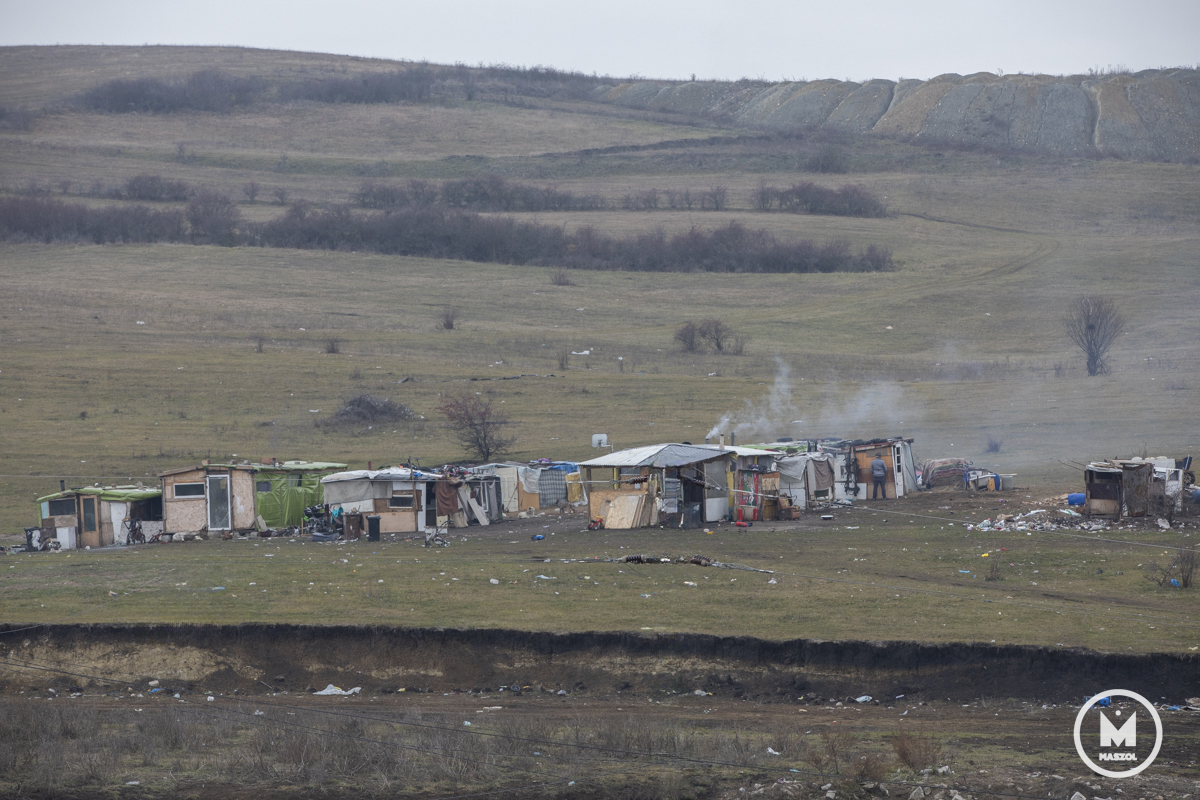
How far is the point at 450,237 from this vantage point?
89.2 metres

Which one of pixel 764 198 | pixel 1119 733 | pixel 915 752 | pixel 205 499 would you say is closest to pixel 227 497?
pixel 205 499

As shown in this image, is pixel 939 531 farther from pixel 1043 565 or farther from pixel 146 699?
pixel 146 699

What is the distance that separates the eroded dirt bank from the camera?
580 inches

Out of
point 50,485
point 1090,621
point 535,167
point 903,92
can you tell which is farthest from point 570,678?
point 903,92

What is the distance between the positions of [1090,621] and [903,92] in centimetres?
14972

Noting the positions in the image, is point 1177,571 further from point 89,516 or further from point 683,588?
point 89,516

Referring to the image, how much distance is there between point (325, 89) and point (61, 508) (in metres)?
123

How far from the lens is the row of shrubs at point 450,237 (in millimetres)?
84688

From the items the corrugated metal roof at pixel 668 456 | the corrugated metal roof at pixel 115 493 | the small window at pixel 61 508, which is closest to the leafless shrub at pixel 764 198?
the corrugated metal roof at pixel 668 456

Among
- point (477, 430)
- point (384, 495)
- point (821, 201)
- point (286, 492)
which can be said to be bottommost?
point (384, 495)

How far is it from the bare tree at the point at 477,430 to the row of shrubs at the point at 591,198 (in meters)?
59.6

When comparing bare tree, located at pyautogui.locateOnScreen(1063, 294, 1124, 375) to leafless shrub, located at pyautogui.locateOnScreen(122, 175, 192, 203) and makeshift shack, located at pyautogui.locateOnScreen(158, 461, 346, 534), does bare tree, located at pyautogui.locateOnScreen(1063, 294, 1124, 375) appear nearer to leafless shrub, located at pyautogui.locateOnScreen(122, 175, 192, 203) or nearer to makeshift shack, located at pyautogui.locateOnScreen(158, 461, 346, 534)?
makeshift shack, located at pyautogui.locateOnScreen(158, 461, 346, 534)

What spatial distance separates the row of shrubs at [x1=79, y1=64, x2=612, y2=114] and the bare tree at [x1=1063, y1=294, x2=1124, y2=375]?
324ft

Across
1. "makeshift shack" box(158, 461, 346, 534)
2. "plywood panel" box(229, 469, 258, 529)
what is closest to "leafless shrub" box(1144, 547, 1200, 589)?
Answer: "makeshift shack" box(158, 461, 346, 534)
